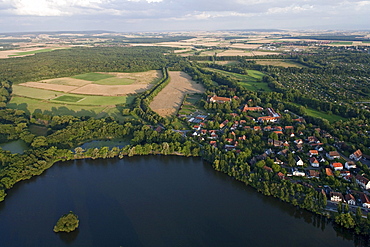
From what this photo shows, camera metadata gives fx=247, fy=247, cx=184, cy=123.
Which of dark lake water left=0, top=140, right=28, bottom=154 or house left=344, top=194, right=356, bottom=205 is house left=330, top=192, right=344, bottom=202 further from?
dark lake water left=0, top=140, right=28, bottom=154

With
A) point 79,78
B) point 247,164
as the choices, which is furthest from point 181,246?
point 79,78

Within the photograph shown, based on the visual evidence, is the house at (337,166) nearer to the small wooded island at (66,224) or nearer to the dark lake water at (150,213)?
the dark lake water at (150,213)

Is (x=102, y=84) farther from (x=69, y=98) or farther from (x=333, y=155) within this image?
(x=333, y=155)

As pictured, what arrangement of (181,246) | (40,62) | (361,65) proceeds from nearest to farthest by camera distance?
(181,246), (361,65), (40,62)

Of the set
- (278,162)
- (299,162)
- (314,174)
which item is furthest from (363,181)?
(278,162)

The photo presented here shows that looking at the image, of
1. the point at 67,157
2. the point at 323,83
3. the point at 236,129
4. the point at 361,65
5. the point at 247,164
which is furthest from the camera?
the point at 361,65

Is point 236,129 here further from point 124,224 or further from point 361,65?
point 361,65

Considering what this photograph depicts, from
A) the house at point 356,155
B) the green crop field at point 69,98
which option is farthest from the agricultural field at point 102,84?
the house at point 356,155
